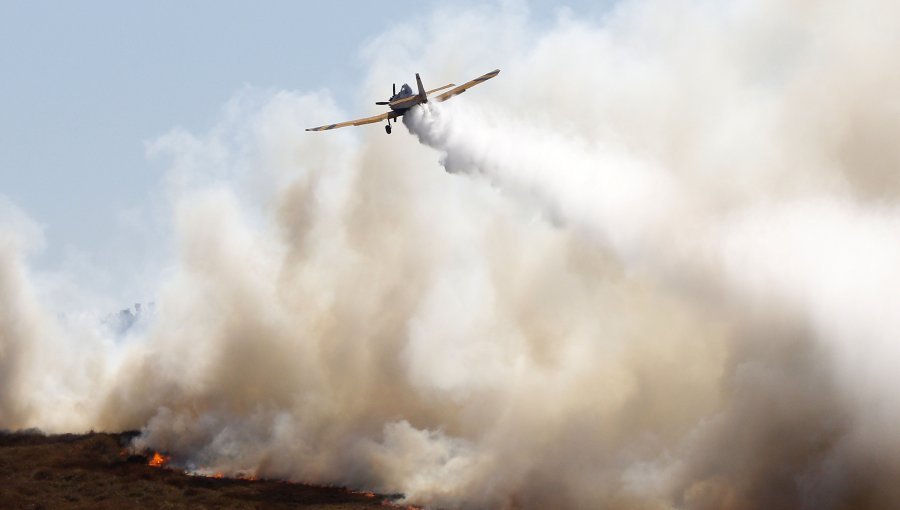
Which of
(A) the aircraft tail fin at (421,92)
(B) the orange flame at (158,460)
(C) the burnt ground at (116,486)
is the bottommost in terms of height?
(C) the burnt ground at (116,486)

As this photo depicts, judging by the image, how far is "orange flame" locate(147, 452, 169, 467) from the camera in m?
85.3

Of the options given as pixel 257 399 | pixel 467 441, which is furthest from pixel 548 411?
pixel 257 399

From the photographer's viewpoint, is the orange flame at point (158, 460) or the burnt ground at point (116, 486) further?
the orange flame at point (158, 460)

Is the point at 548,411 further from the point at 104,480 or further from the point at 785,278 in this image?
the point at 104,480

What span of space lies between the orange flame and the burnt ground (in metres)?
0.79

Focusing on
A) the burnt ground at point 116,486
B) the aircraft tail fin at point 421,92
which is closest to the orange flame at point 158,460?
the burnt ground at point 116,486

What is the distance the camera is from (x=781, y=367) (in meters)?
65.7

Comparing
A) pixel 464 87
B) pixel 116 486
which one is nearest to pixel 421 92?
pixel 464 87

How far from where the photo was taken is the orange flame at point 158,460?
280 feet

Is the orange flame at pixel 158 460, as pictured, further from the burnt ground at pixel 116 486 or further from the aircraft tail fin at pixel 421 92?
the aircraft tail fin at pixel 421 92

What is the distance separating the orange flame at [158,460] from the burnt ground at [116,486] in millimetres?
790

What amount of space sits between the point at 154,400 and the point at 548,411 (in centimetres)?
4649

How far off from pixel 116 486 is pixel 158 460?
11957 millimetres

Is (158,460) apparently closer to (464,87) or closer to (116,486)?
(116,486)
